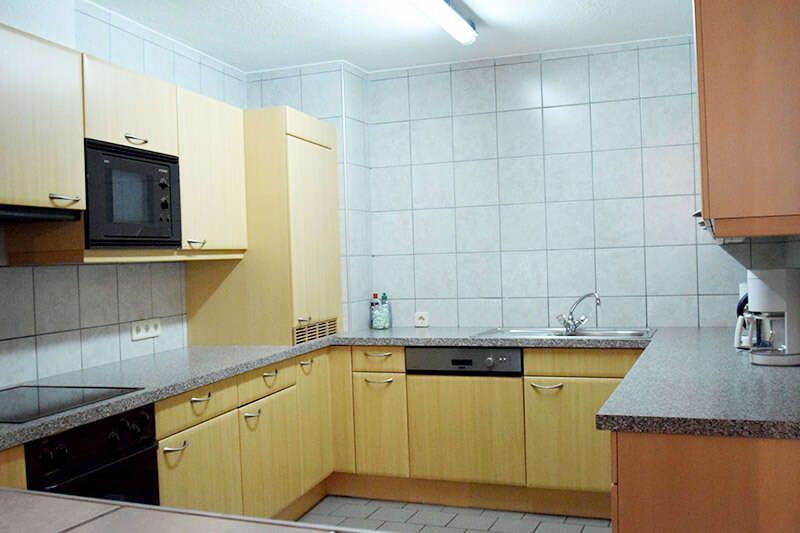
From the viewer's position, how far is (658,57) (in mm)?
4176

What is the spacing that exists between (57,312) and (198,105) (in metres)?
1.07

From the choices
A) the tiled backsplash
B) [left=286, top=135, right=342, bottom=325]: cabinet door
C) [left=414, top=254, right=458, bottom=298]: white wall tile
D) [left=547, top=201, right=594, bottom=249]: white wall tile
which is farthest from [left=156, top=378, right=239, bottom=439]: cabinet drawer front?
[left=547, top=201, right=594, bottom=249]: white wall tile

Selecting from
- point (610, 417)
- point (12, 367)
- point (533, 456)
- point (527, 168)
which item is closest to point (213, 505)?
point (12, 367)

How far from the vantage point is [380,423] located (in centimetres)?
404

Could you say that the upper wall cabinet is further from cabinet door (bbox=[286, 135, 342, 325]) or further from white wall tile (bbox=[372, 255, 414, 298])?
white wall tile (bbox=[372, 255, 414, 298])

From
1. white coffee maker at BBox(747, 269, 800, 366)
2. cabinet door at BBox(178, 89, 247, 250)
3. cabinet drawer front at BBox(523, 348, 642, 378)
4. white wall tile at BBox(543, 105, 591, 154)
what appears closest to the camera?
white coffee maker at BBox(747, 269, 800, 366)

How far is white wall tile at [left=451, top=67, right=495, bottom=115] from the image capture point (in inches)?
176

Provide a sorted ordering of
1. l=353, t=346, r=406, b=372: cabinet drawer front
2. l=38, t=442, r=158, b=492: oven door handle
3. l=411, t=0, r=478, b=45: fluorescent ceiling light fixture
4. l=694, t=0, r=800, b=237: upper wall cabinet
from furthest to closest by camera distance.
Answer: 1. l=353, t=346, r=406, b=372: cabinet drawer front
2. l=411, t=0, r=478, b=45: fluorescent ceiling light fixture
3. l=38, t=442, r=158, b=492: oven door handle
4. l=694, t=0, r=800, b=237: upper wall cabinet

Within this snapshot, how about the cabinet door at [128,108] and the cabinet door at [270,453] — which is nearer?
the cabinet door at [128,108]

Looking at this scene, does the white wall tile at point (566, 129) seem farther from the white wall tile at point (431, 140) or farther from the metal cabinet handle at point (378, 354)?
the metal cabinet handle at point (378, 354)

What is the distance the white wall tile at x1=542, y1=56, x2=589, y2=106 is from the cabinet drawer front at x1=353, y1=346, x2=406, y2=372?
5.33 ft

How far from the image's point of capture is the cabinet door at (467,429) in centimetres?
382

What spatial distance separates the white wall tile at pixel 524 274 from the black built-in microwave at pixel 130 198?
192 centimetres

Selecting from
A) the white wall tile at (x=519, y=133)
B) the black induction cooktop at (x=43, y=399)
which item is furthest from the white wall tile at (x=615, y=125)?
the black induction cooktop at (x=43, y=399)
